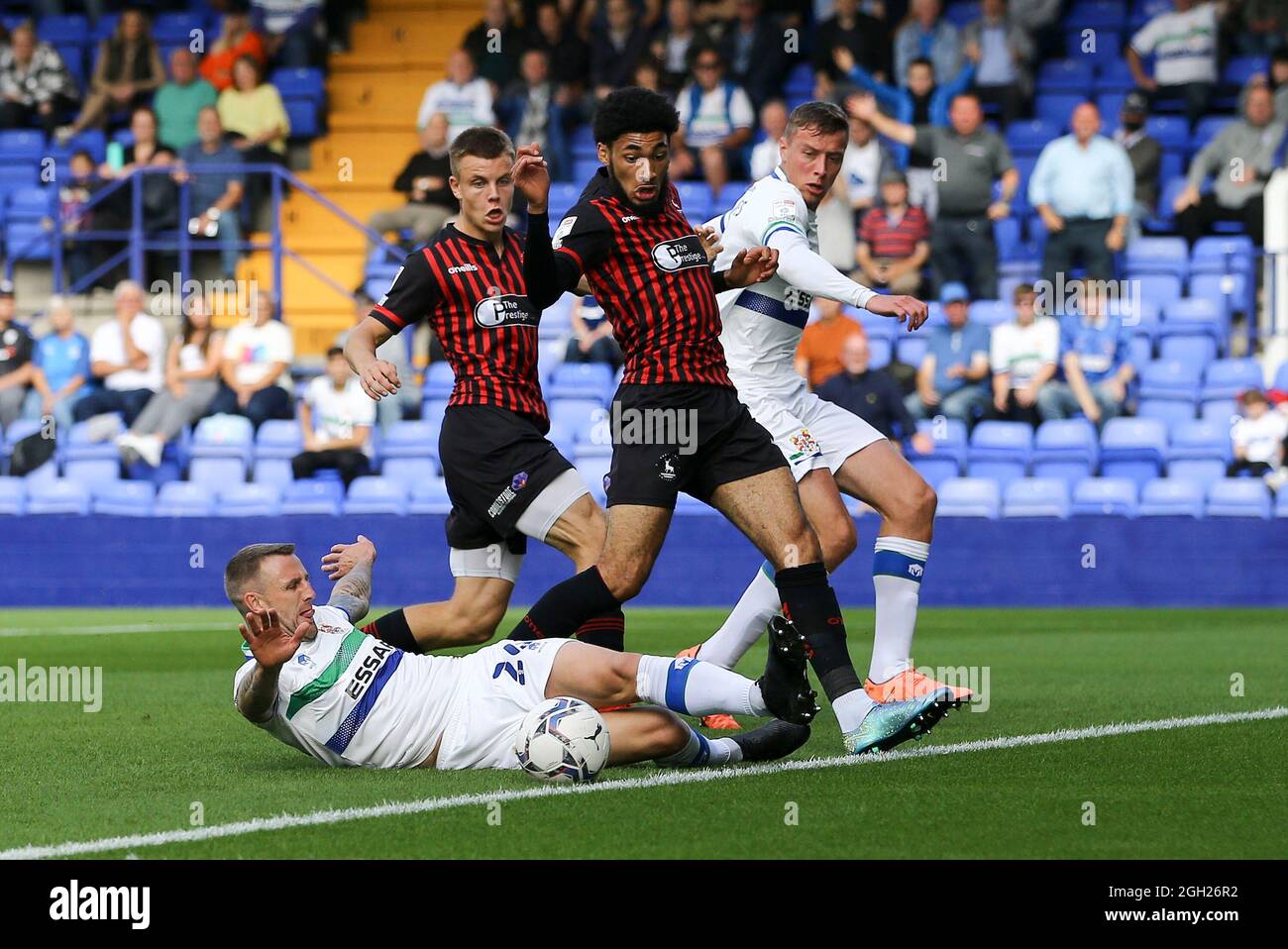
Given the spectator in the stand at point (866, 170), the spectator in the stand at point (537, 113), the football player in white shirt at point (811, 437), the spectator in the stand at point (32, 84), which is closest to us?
the football player in white shirt at point (811, 437)

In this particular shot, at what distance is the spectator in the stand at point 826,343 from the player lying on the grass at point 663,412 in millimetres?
8541

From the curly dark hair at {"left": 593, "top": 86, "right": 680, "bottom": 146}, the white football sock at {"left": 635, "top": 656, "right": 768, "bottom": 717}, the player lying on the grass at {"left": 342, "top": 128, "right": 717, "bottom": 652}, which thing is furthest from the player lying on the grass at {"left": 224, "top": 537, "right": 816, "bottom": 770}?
the curly dark hair at {"left": 593, "top": 86, "right": 680, "bottom": 146}

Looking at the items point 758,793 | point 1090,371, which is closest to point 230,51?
point 1090,371

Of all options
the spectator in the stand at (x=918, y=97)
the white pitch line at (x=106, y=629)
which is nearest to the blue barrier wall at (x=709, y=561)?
the white pitch line at (x=106, y=629)

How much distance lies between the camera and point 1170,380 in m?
16.1

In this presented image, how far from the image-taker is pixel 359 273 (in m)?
19.2

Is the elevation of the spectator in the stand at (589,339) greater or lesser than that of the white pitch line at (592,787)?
greater

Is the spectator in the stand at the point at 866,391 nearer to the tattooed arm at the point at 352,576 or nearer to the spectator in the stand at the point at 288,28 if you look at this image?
the spectator in the stand at the point at 288,28

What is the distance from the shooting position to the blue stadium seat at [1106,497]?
1539cm

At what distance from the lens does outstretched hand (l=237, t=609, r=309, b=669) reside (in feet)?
17.8

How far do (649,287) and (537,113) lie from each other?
1191 cm

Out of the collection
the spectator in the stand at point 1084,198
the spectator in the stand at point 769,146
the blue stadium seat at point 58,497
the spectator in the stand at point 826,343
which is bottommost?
the blue stadium seat at point 58,497

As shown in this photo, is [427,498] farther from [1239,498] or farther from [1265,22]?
[1265,22]

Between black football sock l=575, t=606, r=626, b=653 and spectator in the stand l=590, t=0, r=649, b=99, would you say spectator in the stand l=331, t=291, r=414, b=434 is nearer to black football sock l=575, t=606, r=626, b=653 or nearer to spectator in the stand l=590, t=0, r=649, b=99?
spectator in the stand l=590, t=0, r=649, b=99
